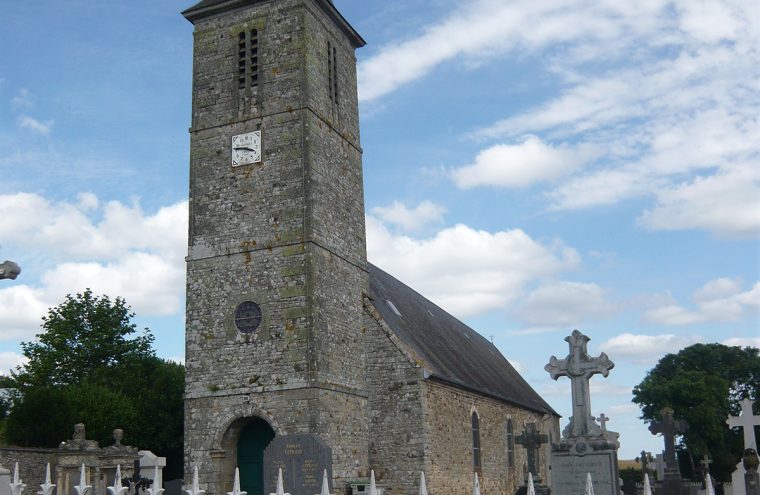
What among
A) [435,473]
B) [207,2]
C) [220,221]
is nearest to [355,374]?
[435,473]

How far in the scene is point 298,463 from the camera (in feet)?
51.6

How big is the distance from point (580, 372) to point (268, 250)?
9.98 meters

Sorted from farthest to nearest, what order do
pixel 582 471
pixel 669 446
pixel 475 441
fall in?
pixel 475 441, pixel 669 446, pixel 582 471

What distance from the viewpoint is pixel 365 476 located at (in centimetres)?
2217

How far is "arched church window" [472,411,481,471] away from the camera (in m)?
25.9

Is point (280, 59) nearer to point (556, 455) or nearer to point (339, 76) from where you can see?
point (339, 76)

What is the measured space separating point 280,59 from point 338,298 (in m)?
6.68

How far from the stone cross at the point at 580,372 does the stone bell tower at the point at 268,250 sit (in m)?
7.69

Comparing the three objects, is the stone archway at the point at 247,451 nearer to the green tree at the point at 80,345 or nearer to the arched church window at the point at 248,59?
the arched church window at the point at 248,59

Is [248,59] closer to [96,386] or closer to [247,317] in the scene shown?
[247,317]

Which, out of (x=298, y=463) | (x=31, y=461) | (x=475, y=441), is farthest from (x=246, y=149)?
(x=475, y=441)

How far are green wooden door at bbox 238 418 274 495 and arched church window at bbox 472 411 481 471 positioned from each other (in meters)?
7.66

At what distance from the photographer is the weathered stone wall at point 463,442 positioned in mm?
22641

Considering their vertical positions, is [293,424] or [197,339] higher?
[197,339]
